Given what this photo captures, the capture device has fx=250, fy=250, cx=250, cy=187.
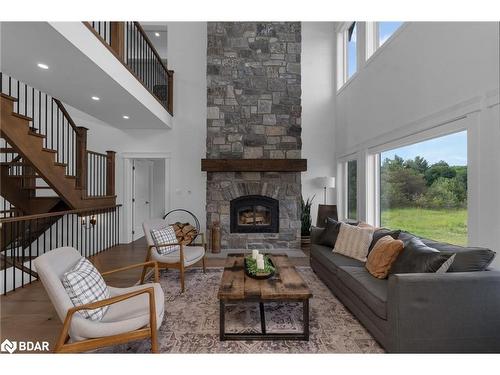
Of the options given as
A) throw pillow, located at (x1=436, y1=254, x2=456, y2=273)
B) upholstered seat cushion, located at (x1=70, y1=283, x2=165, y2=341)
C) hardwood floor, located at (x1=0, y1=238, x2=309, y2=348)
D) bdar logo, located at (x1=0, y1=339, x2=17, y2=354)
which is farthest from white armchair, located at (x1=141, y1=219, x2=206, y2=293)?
throw pillow, located at (x1=436, y1=254, x2=456, y2=273)

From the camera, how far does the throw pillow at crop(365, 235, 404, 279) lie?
2.40m

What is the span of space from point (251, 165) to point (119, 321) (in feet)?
12.3

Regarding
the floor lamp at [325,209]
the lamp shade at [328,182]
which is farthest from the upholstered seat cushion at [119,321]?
the lamp shade at [328,182]

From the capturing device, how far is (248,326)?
2.30 metres

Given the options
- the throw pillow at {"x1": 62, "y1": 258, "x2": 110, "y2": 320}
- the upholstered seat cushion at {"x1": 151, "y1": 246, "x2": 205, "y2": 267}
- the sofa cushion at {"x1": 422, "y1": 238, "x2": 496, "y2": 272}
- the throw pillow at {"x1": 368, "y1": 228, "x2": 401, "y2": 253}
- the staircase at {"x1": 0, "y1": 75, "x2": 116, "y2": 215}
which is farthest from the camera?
the upholstered seat cushion at {"x1": 151, "y1": 246, "x2": 205, "y2": 267}

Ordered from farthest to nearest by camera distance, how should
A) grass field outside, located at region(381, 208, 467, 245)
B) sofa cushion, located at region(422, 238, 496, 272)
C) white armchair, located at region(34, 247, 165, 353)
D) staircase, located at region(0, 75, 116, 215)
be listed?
staircase, located at region(0, 75, 116, 215), grass field outside, located at region(381, 208, 467, 245), sofa cushion, located at region(422, 238, 496, 272), white armchair, located at region(34, 247, 165, 353)

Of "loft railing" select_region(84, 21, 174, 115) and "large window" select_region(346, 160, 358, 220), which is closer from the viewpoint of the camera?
"loft railing" select_region(84, 21, 174, 115)

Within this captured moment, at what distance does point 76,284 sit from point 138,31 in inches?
175

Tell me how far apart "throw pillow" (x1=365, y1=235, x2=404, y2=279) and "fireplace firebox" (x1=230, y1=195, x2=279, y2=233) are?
2.93 metres

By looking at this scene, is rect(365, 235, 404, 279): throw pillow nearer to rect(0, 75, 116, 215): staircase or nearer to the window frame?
the window frame

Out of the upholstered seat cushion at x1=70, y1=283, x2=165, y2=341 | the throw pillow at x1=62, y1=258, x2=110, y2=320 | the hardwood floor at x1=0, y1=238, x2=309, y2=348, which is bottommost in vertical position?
the hardwood floor at x1=0, y1=238, x2=309, y2=348

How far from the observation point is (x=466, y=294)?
5.79ft

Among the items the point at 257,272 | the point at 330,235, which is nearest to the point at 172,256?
the point at 257,272
